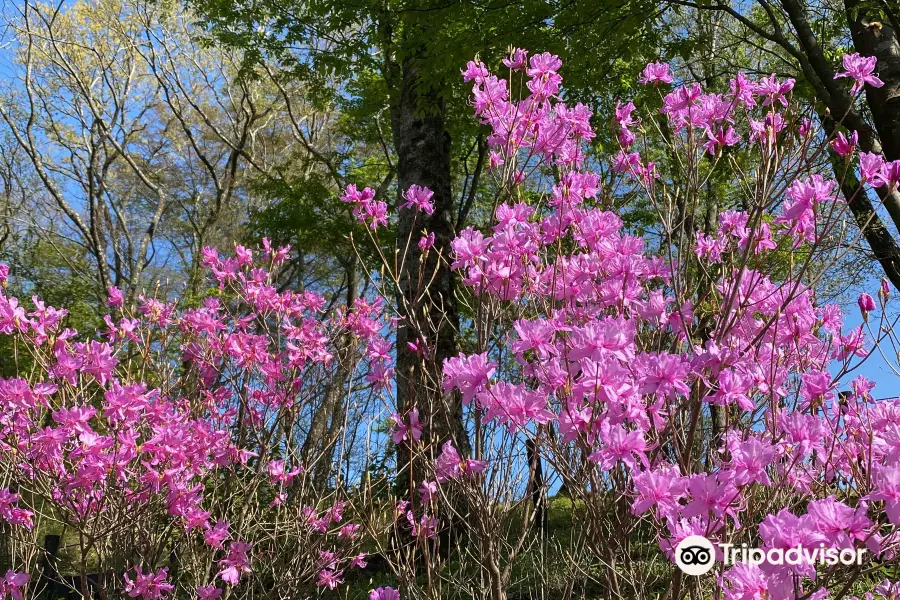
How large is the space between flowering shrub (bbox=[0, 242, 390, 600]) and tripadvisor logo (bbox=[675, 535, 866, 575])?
1.34 metres

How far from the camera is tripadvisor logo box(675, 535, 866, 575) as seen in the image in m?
1.19

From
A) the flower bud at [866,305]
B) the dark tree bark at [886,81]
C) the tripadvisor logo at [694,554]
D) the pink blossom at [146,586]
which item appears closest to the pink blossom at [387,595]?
the tripadvisor logo at [694,554]

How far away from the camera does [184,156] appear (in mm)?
16578

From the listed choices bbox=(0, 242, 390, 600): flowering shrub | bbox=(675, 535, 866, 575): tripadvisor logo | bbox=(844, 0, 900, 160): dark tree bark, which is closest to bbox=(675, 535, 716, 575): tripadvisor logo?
bbox=(675, 535, 866, 575): tripadvisor logo

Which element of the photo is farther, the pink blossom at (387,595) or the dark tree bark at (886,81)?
the dark tree bark at (886,81)

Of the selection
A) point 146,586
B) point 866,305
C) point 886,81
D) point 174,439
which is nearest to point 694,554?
point 866,305

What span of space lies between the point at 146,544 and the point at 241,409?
935 mm

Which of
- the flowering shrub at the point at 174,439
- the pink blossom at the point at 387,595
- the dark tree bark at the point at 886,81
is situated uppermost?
the dark tree bark at the point at 886,81

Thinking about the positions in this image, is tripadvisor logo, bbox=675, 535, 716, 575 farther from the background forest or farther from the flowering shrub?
the flowering shrub

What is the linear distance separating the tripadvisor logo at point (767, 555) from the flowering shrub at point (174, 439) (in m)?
1.34

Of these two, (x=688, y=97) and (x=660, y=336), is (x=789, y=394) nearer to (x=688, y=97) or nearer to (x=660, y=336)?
(x=660, y=336)

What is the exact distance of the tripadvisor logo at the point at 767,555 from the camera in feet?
3.90

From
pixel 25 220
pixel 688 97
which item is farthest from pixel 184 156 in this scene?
pixel 688 97

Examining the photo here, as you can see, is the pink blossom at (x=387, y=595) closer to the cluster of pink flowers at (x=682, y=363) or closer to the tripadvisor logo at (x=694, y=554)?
the cluster of pink flowers at (x=682, y=363)
